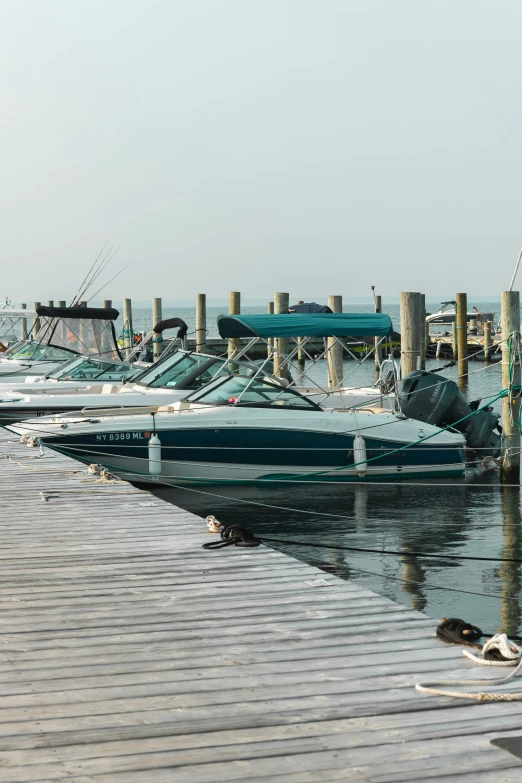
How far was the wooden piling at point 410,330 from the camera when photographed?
1607 cm

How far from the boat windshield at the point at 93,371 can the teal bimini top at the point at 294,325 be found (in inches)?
186

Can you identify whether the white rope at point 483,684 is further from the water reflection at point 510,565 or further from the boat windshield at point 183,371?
the boat windshield at point 183,371

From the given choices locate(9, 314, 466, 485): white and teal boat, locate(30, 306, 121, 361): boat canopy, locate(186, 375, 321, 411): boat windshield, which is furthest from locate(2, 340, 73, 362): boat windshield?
locate(186, 375, 321, 411): boat windshield

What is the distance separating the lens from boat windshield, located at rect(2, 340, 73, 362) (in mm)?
24047

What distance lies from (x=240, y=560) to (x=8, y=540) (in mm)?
1994

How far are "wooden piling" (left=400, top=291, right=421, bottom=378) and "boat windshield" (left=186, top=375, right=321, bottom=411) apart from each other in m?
2.57

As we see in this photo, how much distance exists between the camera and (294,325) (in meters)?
14.8

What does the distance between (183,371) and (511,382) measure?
5.60 metres

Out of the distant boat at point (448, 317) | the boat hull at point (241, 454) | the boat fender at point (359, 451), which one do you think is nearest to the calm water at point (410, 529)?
the boat hull at point (241, 454)

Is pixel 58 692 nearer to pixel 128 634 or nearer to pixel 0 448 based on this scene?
pixel 128 634

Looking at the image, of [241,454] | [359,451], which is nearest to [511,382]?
[359,451]

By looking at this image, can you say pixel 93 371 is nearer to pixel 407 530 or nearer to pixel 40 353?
pixel 40 353

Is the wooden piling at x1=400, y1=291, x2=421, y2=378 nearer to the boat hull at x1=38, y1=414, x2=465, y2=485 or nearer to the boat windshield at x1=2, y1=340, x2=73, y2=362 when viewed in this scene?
the boat hull at x1=38, y1=414, x2=465, y2=485

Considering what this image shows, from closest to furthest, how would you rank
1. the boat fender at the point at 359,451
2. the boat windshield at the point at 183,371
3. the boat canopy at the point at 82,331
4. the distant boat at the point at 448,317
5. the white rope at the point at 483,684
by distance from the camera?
the white rope at the point at 483,684 < the boat fender at the point at 359,451 < the boat windshield at the point at 183,371 < the boat canopy at the point at 82,331 < the distant boat at the point at 448,317
